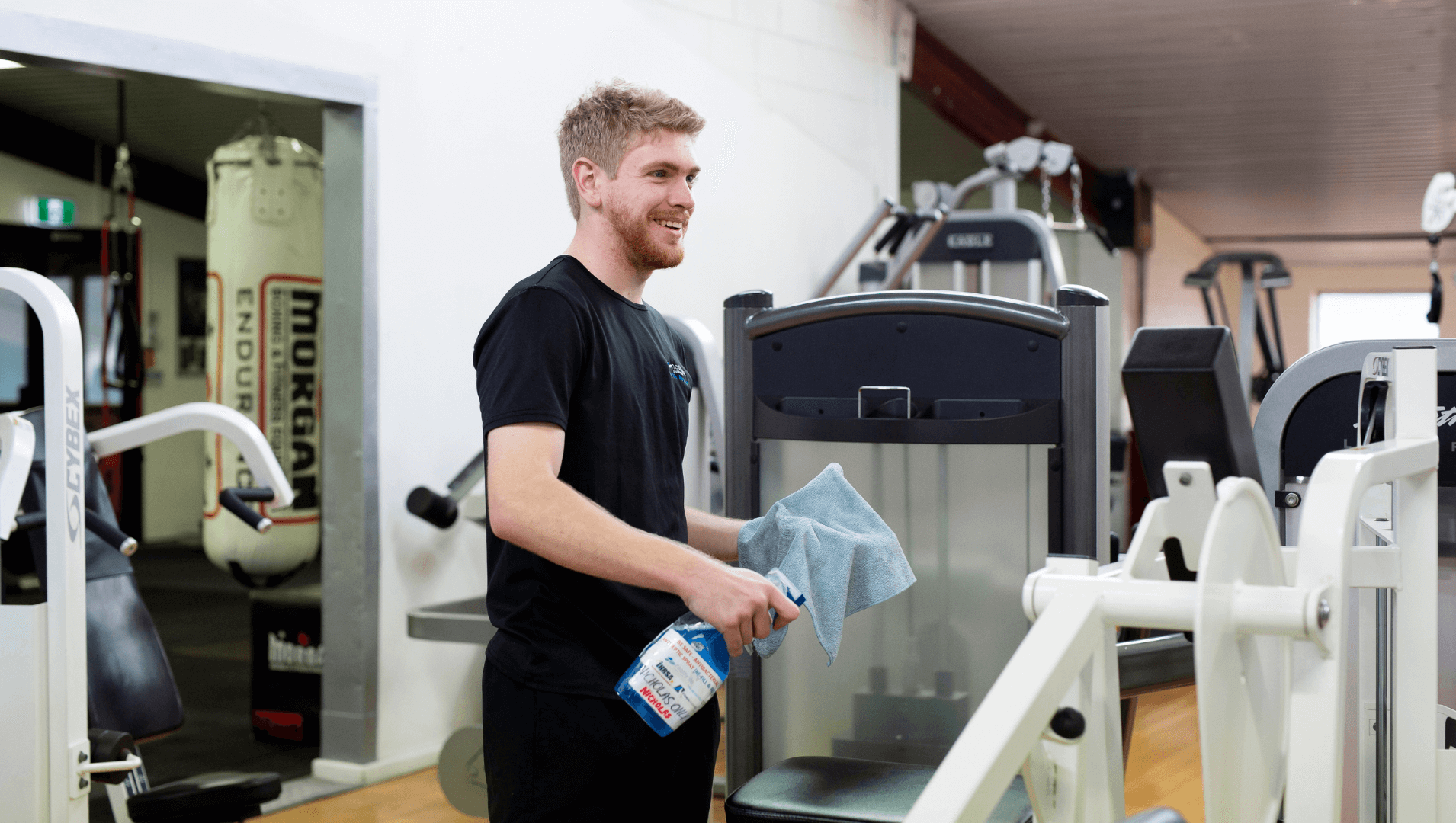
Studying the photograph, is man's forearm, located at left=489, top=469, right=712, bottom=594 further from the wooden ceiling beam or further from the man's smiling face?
the wooden ceiling beam

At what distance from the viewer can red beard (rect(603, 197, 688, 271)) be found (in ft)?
5.09

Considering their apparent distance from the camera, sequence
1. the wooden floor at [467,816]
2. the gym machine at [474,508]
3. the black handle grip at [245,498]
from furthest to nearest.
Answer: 1. the wooden floor at [467,816]
2. the gym machine at [474,508]
3. the black handle grip at [245,498]

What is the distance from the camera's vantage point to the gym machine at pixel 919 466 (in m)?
2.13

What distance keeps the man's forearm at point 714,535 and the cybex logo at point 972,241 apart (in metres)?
4.06

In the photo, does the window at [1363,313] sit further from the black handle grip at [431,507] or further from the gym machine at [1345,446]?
the gym machine at [1345,446]

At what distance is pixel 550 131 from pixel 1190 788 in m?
2.64

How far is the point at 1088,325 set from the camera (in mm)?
2088

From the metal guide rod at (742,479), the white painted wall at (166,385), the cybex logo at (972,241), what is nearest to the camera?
the metal guide rod at (742,479)

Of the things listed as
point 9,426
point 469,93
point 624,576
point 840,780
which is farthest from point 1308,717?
point 469,93

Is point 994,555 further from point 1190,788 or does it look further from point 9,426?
point 9,426

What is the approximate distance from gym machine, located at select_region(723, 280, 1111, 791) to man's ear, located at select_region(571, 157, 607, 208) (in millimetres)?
754

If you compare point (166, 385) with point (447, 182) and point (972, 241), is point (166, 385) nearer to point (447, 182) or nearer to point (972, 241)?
point (972, 241)

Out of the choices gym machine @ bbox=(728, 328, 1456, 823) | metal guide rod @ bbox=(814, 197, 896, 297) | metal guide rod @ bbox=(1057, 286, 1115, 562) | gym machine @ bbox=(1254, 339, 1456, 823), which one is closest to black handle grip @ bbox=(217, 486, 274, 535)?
metal guide rod @ bbox=(1057, 286, 1115, 562)

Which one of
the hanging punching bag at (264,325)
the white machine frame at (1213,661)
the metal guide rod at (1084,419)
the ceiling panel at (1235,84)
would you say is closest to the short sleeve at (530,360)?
the white machine frame at (1213,661)
